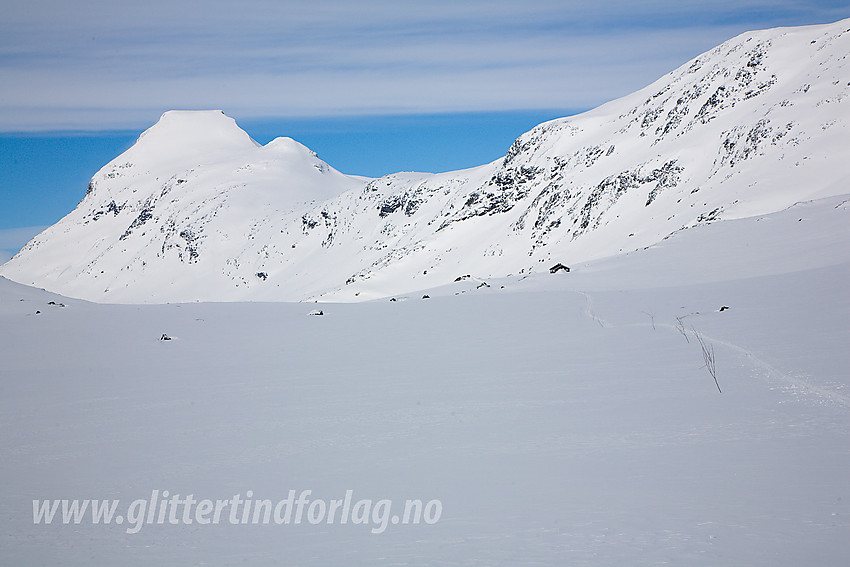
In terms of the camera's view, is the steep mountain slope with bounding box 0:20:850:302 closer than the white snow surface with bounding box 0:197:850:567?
No

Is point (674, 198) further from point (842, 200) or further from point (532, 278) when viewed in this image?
point (532, 278)

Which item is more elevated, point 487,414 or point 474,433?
point 487,414

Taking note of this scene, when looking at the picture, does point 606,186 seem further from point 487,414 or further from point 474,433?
point 474,433

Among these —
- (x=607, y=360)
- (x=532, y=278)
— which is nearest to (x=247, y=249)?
(x=532, y=278)

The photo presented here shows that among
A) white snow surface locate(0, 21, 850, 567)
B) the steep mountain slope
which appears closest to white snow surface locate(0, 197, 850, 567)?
white snow surface locate(0, 21, 850, 567)

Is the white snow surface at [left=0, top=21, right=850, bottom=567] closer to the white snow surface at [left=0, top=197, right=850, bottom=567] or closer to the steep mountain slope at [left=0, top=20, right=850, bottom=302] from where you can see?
the white snow surface at [left=0, top=197, right=850, bottom=567]

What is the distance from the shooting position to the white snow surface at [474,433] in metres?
3.90

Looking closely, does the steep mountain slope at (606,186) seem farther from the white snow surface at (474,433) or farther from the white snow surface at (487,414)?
the white snow surface at (474,433)

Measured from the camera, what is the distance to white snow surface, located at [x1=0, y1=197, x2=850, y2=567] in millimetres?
3904

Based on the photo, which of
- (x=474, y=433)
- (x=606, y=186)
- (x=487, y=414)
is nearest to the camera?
(x=474, y=433)

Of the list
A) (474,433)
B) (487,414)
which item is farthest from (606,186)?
(474,433)

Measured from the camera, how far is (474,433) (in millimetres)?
6098

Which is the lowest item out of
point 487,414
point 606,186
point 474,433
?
point 474,433

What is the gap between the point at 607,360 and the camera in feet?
29.4
